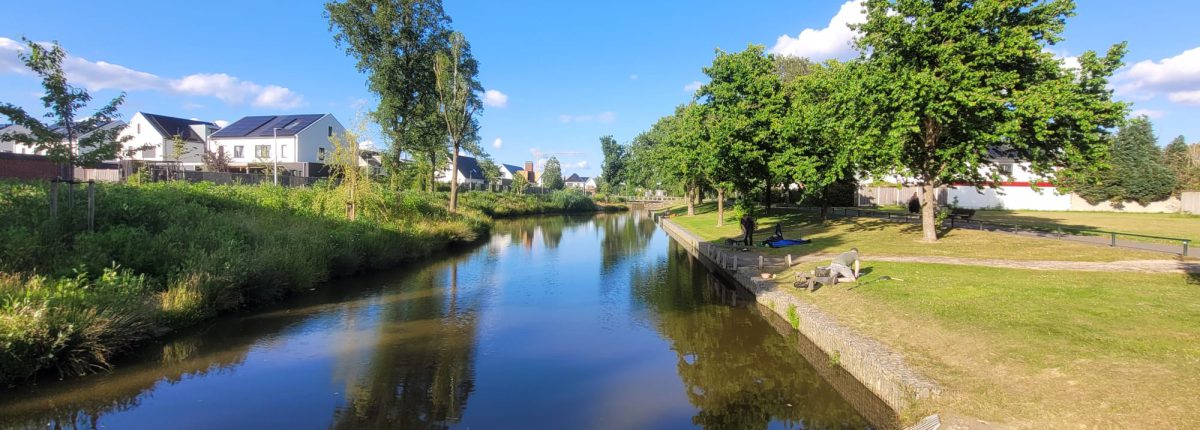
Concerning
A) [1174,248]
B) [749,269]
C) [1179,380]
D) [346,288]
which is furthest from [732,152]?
[1179,380]

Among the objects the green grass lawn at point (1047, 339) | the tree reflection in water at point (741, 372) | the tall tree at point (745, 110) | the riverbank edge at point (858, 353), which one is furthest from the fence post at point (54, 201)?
the tall tree at point (745, 110)

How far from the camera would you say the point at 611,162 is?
102438mm

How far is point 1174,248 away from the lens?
1734 cm

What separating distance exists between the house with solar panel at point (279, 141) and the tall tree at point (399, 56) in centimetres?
1726

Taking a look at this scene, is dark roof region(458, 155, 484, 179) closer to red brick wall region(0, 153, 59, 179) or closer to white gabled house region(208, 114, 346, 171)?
white gabled house region(208, 114, 346, 171)

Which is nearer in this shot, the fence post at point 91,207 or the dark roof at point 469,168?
the fence post at point 91,207

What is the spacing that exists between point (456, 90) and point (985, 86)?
29432 millimetres

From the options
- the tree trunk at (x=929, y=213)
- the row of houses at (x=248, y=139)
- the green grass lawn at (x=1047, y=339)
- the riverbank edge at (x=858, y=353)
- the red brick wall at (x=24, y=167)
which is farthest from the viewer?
the row of houses at (x=248, y=139)

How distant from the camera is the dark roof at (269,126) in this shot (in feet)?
172

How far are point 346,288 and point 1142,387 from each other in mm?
16245

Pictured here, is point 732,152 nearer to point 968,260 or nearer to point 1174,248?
point 968,260

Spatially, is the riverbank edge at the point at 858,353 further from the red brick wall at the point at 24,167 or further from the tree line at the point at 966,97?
the red brick wall at the point at 24,167

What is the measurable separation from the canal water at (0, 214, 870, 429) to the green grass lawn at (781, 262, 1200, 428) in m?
1.45

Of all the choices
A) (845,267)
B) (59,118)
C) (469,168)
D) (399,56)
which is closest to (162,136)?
(399,56)
